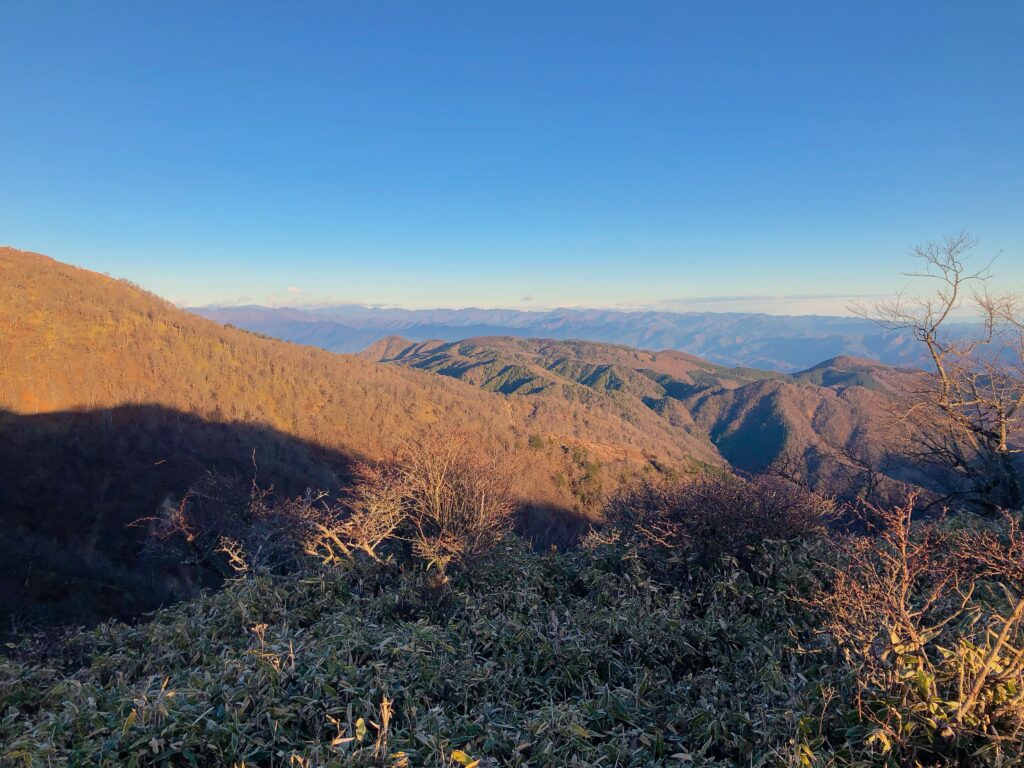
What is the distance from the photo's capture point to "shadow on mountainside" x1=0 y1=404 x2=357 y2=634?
2517 centimetres

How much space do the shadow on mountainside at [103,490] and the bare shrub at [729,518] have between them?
56.4 feet

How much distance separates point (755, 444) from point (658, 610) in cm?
14444

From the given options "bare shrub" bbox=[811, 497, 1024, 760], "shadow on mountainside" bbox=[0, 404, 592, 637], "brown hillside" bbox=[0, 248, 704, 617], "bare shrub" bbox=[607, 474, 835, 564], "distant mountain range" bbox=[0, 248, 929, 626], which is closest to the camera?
"bare shrub" bbox=[811, 497, 1024, 760]

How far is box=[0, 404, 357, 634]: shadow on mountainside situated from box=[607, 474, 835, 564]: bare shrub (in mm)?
17179

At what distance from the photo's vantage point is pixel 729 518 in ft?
26.2

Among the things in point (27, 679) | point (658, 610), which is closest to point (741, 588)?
point (658, 610)

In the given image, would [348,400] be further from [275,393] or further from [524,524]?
[524,524]

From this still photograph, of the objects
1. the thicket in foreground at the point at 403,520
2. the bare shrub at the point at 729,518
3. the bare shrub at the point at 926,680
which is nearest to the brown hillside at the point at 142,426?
the thicket in foreground at the point at 403,520

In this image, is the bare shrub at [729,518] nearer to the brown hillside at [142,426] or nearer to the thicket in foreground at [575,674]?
the thicket in foreground at [575,674]

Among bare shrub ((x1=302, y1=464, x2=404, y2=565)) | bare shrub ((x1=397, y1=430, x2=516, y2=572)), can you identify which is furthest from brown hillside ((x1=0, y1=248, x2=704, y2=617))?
bare shrub ((x1=302, y1=464, x2=404, y2=565))

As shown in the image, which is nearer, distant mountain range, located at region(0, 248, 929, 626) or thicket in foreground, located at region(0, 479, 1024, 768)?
thicket in foreground, located at region(0, 479, 1024, 768)

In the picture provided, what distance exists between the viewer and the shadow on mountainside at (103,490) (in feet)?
82.6

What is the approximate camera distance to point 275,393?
7256 centimetres

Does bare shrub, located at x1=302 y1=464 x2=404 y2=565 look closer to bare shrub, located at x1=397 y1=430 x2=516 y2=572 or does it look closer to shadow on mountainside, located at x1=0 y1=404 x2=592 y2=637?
bare shrub, located at x1=397 y1=430 x2=516 y2=572
